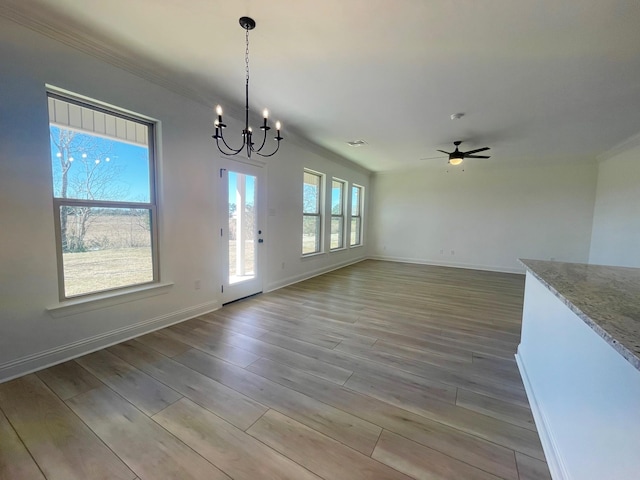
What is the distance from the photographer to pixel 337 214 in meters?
6.63

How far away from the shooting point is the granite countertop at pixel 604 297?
786 mm

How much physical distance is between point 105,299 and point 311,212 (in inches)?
151

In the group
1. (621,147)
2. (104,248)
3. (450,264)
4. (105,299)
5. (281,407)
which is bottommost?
(281,407)

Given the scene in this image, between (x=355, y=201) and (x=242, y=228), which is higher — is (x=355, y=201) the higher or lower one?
the higher one

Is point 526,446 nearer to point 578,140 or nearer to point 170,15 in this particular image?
point 170,15

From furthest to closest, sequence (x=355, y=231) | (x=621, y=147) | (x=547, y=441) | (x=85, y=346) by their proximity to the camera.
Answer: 1. (x=355, y=231)
2. (x=621, y=147)
3. (x=85, y=346)
4. (x=547, y=441)

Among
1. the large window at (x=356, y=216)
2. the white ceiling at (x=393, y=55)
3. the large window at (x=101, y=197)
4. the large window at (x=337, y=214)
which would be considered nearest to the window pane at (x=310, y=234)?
the large window at (x=337, y=214)

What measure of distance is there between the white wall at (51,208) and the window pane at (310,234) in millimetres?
2227

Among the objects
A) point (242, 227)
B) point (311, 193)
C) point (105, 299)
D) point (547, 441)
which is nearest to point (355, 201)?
point (311, 193)

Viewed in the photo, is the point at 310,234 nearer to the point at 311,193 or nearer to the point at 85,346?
the point at 311,193

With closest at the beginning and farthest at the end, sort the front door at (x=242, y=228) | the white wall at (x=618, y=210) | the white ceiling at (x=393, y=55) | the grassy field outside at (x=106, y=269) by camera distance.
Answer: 1. the white ceiling at (x=393, y=55)
2. the grassy field outside at (x=106, y=269)
3. the front door at (x=242, y=228)
4. the white wall at (x=618, y=210)

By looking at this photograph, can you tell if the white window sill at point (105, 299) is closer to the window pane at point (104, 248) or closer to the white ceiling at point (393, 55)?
the window pane at point (104, 248)

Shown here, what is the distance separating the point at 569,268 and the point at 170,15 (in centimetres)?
343

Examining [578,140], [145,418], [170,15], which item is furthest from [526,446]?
[578,140]
